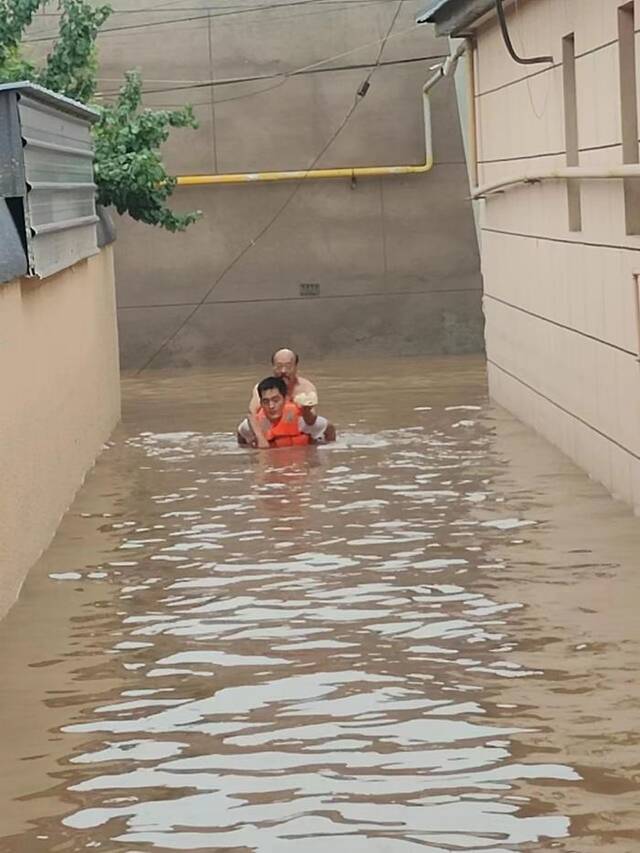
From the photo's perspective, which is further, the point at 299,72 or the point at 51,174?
the point at 299,72

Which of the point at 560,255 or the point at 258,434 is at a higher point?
the point at 560,255

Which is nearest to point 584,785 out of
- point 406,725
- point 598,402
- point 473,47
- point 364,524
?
point 406,725

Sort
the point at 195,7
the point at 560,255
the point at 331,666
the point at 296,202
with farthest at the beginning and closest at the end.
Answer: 1. the point at 296,202
2. the point at 195,7
3. the point at 560,255
4. the point at 331,666

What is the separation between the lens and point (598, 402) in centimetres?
1261

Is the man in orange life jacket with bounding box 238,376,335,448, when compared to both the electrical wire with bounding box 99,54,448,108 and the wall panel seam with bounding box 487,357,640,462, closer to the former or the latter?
the wall panel seam with bounding box 487,357,640,462

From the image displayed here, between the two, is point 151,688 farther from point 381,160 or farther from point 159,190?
point 381,160

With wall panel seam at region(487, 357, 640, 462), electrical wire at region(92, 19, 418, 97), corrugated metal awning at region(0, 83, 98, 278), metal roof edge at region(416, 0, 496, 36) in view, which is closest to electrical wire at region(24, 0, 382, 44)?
electrical wire at region(92, 19, 418, 97)

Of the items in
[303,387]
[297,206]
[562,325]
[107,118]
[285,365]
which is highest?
[107,118]

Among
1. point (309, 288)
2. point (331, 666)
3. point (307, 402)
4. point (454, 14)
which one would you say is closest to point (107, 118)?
point (454, 14)

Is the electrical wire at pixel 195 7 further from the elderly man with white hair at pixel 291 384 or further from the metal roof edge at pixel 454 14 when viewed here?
the elderly man with white hair at pixel 291 384

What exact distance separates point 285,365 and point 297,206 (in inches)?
369

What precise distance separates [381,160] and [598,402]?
495 inches

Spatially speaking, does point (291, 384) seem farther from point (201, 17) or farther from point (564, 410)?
point (201, 17)

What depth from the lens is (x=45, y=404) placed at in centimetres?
1170
